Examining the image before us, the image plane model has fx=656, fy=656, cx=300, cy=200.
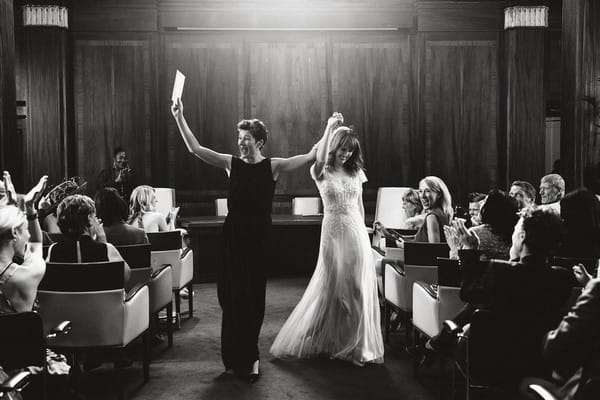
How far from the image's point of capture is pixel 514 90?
8.86 metres

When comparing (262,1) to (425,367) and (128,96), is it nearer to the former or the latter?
(128,96)

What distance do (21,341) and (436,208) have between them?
9.65 ft

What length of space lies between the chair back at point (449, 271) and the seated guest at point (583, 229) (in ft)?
2.42

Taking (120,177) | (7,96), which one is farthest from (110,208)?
(120,177)

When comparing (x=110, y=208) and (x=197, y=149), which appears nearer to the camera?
(x=197, y=149)

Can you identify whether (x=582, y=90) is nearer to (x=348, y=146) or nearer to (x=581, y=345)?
(x=348, y=146)

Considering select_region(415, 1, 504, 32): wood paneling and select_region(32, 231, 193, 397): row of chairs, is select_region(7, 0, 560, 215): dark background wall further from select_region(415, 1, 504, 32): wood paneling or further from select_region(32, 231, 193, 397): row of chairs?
select_region(32, 231, 193, 397): row of chairs

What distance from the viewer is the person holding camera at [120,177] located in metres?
7.89

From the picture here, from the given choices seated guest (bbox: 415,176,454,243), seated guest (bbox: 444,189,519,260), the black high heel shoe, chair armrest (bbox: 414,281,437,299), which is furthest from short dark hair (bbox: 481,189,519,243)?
the black high heel shoe

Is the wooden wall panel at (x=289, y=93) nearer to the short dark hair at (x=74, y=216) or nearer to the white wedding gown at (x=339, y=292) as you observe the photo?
the white wedding gown at (x=339, y=292)

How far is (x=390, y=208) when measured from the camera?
8.02 meters

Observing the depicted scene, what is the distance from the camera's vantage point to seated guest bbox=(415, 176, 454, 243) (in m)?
4.46

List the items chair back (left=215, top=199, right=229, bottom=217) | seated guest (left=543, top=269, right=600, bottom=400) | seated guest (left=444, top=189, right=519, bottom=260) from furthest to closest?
chair back (left=215, top=199, right=229, bottom=217), seated guest (left=444, top=189, right=519, bottom=260), seated guest (left=543, top=269, right=600, bottom=400)

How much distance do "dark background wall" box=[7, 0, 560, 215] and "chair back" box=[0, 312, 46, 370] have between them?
6787mm
